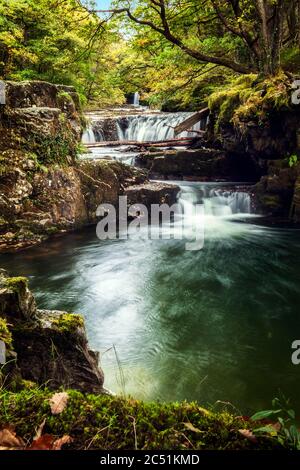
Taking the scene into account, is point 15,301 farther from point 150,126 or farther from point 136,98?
point 136,98

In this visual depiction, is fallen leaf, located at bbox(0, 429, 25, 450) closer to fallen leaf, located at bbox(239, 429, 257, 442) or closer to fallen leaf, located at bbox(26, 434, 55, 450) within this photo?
fallen leaf, located at bbox(26, 434, 55, 450)

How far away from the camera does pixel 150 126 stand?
682 inches

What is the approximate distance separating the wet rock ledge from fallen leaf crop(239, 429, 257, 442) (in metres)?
1.52

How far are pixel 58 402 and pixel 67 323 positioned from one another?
119cm

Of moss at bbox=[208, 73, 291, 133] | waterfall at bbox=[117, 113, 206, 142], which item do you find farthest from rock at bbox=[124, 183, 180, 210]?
waterfall at bbox=[117, 113, 206, 142]

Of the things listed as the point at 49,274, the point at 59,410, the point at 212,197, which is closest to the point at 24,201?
the point at 49,274

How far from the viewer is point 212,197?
12.0 m

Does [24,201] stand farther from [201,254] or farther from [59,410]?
[59,410]

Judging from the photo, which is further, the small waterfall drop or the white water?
the small waterfall drop

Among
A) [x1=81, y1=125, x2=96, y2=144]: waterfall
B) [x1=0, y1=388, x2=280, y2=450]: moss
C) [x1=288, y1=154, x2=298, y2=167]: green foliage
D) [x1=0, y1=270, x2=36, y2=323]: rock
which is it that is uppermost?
[x1=81, y1=125, x2=96, y2=144]: waterfall

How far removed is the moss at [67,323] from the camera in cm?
263

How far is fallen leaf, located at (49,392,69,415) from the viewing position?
1456mm

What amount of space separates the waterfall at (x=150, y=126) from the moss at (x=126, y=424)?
50.6 ft

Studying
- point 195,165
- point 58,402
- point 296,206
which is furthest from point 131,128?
point 58,402
